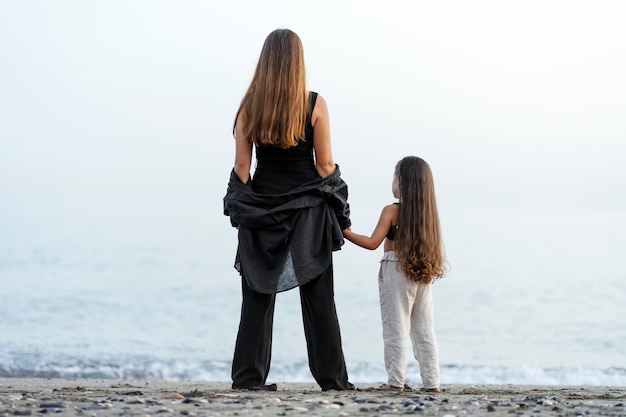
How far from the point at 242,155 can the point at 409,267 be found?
1.26 metres

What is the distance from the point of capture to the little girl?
5.16 meters

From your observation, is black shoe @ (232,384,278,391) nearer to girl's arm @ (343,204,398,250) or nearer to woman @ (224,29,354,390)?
woman @ (224,29,354,390)

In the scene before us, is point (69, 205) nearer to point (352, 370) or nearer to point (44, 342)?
point (44, 342)

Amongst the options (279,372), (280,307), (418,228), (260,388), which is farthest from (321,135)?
(280,307)

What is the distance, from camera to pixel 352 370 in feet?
39.1

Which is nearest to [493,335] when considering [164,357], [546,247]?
[164,357]

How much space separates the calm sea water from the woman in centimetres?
569

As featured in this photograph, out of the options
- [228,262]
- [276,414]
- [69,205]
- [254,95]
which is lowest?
[276,414]

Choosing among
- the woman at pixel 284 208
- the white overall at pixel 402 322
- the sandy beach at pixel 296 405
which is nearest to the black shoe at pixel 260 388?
the woman at pixel 284 208

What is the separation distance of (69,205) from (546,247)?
105ft

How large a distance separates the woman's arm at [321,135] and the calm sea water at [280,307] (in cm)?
609

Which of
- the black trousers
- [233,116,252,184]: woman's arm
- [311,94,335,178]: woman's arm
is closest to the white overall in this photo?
the black trousers

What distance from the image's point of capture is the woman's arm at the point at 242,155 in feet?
16.7

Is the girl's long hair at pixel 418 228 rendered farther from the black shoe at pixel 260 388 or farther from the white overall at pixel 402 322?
the black shoe at pixel 260 388
